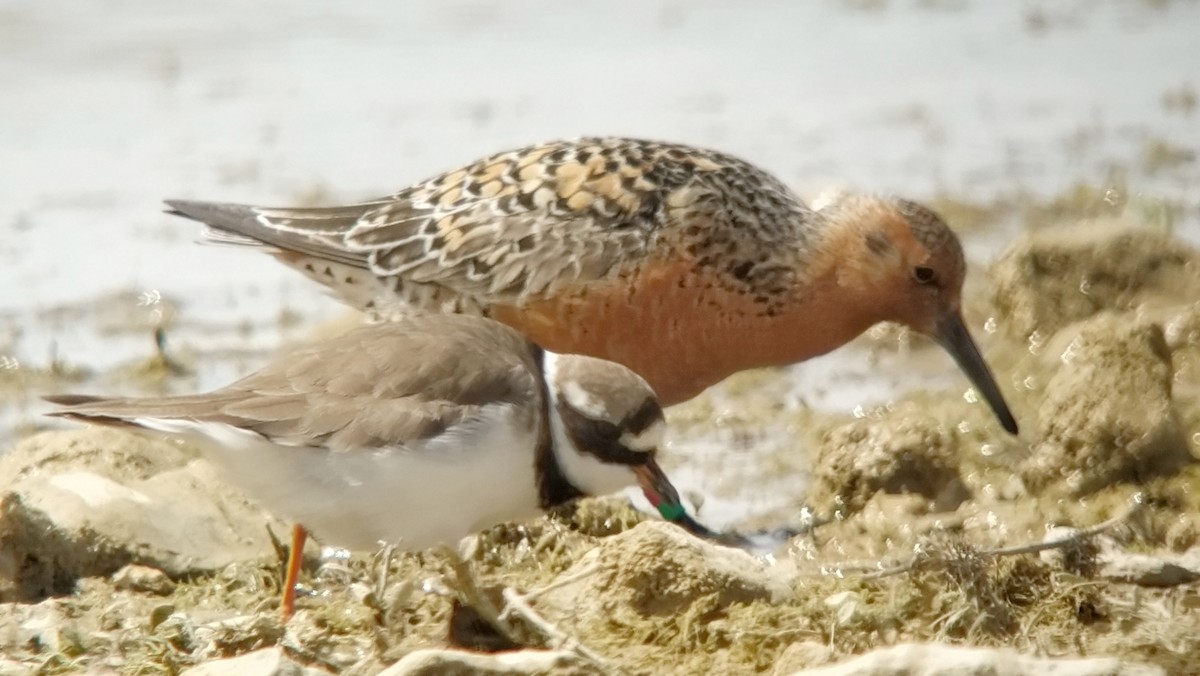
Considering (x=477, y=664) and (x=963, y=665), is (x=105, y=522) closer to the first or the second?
(x=477, y=664)

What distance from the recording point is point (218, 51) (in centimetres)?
1498

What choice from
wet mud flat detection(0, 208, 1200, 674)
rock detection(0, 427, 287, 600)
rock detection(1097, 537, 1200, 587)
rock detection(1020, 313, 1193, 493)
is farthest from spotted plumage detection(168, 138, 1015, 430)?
rock detection(1097, 537, 1200, 587)

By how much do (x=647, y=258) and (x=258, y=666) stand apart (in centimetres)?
317

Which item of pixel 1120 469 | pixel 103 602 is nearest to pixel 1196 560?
pixel 1120 469

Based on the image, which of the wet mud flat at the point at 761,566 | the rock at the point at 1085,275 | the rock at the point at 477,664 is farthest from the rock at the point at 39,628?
the rock at the point at 1085,275

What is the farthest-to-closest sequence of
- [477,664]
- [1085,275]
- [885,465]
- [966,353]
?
[1085,275] → [966,353] → [885,465] → [477,664]

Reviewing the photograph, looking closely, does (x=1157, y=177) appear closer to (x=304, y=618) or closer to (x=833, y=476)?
(x=833, y=476)

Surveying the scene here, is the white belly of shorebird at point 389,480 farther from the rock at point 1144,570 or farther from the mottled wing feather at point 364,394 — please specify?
the rock at point 1144,570

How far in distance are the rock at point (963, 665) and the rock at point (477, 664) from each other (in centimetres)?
74

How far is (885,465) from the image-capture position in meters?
7.41

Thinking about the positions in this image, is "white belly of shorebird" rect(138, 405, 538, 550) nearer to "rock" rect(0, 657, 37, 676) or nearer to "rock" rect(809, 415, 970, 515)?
"rock" rect(0, 657, 37, 676)

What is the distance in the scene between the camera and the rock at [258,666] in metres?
5.08

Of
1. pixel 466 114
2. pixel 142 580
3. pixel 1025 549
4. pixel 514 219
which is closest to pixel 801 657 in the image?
pixel 1025 549

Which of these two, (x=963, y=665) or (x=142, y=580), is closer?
(x=963, y=665)
